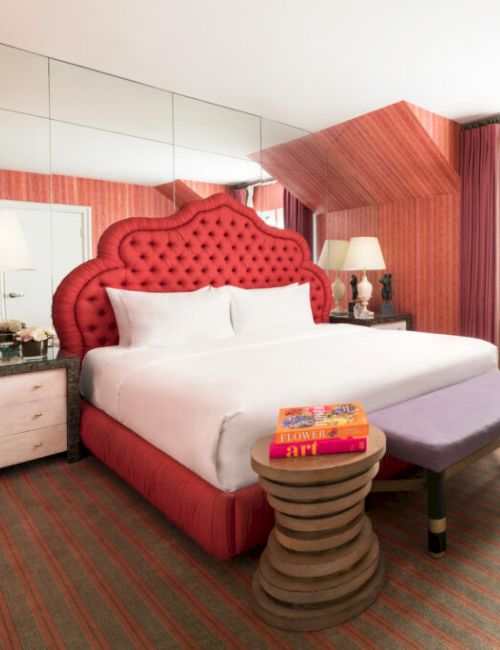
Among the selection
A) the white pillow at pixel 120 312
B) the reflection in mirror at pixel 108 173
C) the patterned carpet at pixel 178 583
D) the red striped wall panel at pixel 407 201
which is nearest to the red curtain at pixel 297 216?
the red striped wall panel at pixel 407 201

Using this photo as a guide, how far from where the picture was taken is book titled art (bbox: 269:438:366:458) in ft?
5.03

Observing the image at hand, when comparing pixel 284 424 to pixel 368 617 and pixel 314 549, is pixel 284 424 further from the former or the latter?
pixel 368 617

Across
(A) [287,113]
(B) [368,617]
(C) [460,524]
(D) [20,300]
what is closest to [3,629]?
(B) [368,617]

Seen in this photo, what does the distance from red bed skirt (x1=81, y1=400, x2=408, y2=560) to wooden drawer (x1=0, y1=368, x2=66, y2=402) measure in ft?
2.09

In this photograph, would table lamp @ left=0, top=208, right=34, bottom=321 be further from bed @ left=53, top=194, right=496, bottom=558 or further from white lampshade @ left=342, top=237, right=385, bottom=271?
white lampshade @ left=342, top=237, right=385, bottom=271

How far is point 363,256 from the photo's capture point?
453 centimetres

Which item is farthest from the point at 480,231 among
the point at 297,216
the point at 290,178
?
the point at 290,178

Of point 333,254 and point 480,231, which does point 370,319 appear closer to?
point 333,254

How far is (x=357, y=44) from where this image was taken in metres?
2.96

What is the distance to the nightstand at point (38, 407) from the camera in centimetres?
253

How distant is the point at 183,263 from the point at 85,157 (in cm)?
101

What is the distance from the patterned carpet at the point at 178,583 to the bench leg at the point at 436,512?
61mm

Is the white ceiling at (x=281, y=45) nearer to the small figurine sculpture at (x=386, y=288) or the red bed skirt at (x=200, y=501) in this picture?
the small figurine sculpture at (x=386, y=288)

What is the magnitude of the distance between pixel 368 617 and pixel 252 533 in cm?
47
